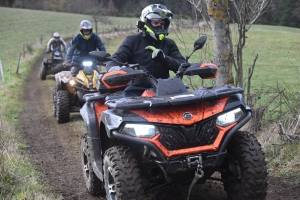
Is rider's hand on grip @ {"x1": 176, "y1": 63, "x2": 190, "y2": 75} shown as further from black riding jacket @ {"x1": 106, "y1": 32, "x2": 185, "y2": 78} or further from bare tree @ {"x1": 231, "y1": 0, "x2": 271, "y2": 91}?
bare tree @ {"x1": 231, "y1": 0, "x2": 271, "y2": 91}

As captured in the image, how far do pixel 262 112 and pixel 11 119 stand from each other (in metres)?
6.37

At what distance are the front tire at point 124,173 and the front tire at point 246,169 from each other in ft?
2.98

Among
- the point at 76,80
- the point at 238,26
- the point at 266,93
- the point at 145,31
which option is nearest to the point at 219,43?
the point at 238,26

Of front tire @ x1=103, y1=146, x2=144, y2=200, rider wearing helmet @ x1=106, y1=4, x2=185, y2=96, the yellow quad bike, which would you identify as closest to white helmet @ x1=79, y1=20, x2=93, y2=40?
the yellow quad bike

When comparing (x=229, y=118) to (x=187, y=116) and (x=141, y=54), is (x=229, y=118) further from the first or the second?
(x=141, y=54)

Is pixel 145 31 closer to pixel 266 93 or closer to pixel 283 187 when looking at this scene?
pixel 283 187

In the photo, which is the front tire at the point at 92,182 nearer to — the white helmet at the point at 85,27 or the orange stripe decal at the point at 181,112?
the orange stripe decal at the point at 181,112

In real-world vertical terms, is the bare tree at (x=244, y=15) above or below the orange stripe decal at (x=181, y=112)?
above

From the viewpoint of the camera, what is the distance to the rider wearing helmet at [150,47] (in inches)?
200

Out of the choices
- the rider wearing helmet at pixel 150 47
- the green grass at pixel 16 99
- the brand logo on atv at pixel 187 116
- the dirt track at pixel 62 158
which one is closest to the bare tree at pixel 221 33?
the rider wearing helmet at pixel 150 47

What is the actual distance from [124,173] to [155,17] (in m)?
1.98

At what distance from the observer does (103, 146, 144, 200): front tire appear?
391 centimetres

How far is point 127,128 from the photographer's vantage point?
3963 millimetres

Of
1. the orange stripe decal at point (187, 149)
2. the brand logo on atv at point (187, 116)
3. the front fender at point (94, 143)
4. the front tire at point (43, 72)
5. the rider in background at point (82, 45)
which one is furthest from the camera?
the front tire at point (43, 72)
